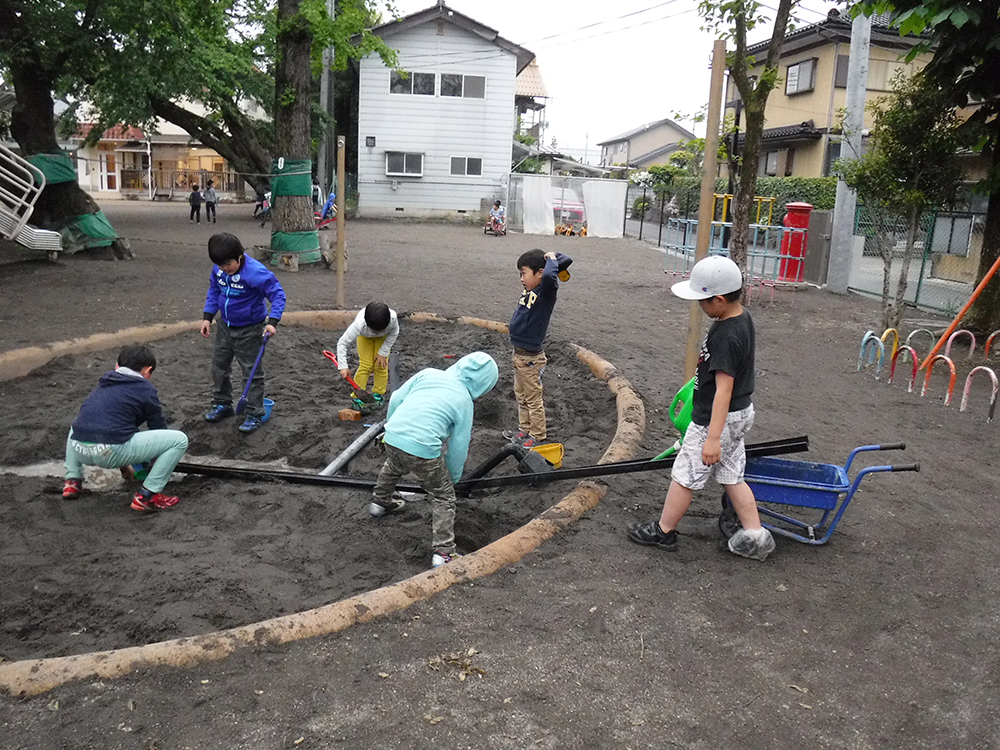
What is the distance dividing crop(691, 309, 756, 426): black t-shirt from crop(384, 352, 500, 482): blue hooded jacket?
112 centimetres

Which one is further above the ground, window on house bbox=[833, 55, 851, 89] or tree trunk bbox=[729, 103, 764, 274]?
window on house bbox=[833, 55, 851, 89]

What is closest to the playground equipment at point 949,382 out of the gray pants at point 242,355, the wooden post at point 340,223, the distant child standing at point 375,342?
the distant child standing at point 375,342

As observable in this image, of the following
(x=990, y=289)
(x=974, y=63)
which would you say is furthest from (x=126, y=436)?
(x=990, y=289)

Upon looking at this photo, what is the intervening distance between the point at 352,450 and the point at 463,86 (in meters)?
29.1

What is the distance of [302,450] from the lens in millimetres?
6105

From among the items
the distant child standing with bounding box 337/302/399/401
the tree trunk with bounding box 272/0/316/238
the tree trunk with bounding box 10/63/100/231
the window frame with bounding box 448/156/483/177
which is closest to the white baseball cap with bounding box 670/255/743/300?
the distant child standing with bounding box 337/302/399/401

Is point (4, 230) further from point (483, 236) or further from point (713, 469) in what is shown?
point (483, 236)

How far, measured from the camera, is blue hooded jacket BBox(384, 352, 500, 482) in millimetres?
4078

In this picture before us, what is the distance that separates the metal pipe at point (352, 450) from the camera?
218 inches

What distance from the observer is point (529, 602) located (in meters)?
3.47

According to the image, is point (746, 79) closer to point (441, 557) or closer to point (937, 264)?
point (937, 264)

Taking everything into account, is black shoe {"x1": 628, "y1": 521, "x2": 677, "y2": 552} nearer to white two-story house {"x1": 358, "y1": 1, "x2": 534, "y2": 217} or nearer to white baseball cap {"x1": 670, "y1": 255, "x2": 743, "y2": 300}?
white baseball cap {"x1": 670, "y1": 255, "x2": 743, "y2": 300}

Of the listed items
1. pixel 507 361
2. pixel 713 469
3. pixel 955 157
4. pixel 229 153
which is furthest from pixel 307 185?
pixel 229 153

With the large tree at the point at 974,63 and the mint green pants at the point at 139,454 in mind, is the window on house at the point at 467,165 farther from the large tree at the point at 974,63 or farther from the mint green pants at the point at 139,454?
the mint green pants at the point at 139,454
